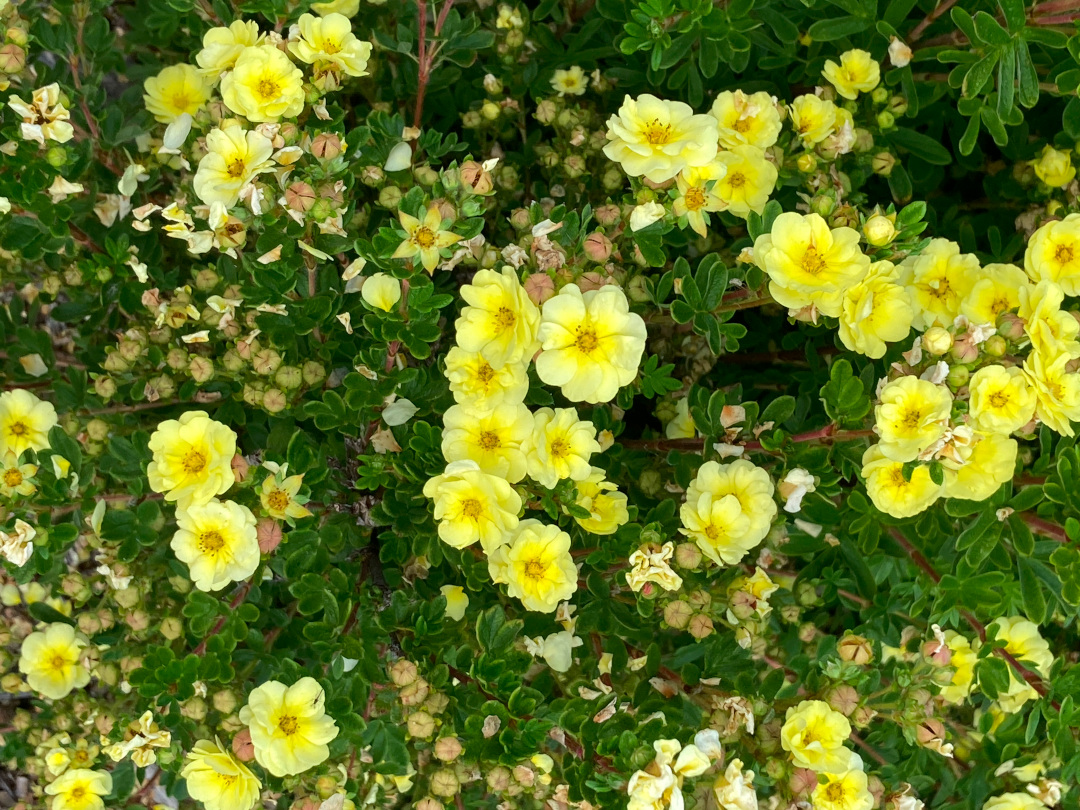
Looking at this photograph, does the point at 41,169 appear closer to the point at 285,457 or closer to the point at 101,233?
the point at 101,233

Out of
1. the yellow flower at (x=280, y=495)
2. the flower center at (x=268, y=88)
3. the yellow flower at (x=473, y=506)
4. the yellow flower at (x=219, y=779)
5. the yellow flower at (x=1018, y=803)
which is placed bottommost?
the yellow flower at (x=1018, y=803)

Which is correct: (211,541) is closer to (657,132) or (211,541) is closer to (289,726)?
(289,726)

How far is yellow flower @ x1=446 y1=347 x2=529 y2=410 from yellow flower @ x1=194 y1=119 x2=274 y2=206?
0.73 meters

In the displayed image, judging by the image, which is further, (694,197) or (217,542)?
(694,197)

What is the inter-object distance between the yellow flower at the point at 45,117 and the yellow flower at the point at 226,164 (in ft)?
1.93

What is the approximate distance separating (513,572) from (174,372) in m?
1.33

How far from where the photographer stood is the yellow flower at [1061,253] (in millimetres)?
2523

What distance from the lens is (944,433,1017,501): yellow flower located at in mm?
2387

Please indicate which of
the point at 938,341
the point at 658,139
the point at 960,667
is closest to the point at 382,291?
the point at 658,139

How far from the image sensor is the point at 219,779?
8.11ft

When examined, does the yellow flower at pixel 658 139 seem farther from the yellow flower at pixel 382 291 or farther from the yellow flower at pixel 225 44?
the yellow flower at pixel 225 44

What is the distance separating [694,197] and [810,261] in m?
0.39

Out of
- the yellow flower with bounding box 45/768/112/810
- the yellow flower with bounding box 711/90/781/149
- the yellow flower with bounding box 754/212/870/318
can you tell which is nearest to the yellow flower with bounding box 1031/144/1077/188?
the yellow flower with bounding box 711/90/781/149

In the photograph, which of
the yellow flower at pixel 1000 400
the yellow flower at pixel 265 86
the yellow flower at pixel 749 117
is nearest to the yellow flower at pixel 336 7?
the yellow flower at pixel 265 86
